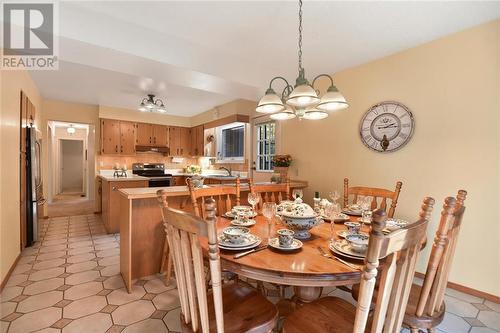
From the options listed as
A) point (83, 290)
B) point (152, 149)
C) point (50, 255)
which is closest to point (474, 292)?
point (83, 290)

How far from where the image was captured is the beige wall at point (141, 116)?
5.28 metres

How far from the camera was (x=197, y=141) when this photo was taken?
6.09 meters

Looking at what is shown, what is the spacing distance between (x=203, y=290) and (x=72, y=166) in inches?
439

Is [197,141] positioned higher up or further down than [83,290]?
higher up

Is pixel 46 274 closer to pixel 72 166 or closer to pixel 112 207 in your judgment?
pixel 112 207

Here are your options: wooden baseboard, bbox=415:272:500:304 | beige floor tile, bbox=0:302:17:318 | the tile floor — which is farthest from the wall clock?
beige floor tile, bbox=0:302:17:318

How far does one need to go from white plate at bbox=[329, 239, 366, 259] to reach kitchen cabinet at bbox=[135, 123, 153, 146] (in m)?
5.43

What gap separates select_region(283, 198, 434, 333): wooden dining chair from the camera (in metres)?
0.75

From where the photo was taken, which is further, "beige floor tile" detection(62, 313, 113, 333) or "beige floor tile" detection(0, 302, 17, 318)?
"beige floor tile" detection(0, 302, 17, 318)

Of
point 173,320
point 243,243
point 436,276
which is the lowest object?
point 173,320

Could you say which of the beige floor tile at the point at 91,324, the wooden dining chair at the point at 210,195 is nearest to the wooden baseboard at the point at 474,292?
the wooden dining chair at the point at 210,195

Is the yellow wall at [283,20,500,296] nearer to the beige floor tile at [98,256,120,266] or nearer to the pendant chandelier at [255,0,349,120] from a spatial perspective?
the pendant chandelier at [255,0,349,120]

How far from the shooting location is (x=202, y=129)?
19.1 ft

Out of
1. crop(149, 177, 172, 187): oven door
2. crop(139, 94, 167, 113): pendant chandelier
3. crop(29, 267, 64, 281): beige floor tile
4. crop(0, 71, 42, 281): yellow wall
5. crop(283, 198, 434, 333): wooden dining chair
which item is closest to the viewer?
crop(283, 198, 434, 333): wooden dining chair
